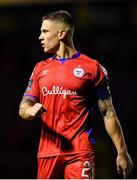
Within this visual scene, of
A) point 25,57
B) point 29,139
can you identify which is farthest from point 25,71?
point 29,139

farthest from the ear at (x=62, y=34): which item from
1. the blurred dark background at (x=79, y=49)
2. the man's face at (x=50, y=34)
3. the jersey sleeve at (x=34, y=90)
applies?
the blurred dark background at (x=79, y=49)

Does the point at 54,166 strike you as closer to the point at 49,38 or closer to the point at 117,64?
the point at 49,38

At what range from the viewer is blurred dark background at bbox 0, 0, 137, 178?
10.9 meters

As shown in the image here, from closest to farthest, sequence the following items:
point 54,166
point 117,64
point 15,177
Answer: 1. point 54,166
2. point 15,177
3. point 117,64

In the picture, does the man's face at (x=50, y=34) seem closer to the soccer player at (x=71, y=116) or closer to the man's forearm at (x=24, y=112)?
the soccer player at (x=71, y=116)

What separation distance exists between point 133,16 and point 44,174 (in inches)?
273

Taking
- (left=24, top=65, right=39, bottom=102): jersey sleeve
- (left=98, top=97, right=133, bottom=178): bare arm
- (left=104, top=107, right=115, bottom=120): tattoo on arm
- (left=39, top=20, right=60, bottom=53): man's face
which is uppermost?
(left=39, top=20, right=60, bottom=53): man's face

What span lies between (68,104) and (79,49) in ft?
20.5

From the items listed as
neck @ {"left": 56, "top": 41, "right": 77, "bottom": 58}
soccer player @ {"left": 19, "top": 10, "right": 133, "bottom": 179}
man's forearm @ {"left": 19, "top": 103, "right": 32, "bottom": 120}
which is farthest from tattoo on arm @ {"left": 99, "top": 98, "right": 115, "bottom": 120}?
man's forearm @ {"left": 19, "top": 103, "right": 32, "bottom": 120}

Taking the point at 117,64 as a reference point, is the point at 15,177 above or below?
below

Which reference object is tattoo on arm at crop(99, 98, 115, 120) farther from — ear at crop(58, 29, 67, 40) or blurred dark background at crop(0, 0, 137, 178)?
blurred dark background at crop(0, 0, 137, 178)

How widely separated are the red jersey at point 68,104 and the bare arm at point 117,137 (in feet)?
0.44

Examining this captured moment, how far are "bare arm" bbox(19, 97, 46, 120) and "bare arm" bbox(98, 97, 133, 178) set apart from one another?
1.95 ft

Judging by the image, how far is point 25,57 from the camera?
1162cm
